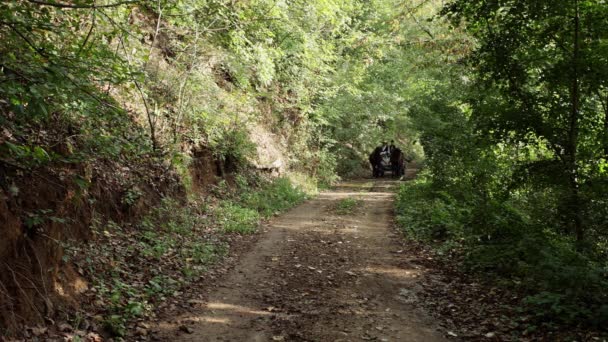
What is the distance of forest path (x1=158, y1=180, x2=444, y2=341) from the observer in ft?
18.0

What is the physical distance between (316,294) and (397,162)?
19.0 meters

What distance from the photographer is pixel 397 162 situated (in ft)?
82.0

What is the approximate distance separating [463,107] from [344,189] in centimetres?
1023

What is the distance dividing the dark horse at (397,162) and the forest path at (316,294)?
13.9 m

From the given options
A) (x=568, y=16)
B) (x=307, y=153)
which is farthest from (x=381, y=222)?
(x=307, y=153)

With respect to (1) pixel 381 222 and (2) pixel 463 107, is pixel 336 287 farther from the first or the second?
(2) pixel 463 107

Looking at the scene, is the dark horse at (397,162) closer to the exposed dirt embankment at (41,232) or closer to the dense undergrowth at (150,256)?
the dense undergrowth at (150,256)

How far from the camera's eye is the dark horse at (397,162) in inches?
975

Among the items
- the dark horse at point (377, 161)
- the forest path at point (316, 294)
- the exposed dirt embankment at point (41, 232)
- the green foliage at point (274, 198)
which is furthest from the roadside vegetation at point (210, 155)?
the dark horse at point (377, 161)

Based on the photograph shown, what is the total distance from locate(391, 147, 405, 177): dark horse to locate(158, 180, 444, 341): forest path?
1387 cm

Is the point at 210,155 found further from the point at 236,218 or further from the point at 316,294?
the point at 316,294

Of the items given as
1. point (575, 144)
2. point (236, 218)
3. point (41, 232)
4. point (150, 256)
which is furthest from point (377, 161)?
point (41, 232)

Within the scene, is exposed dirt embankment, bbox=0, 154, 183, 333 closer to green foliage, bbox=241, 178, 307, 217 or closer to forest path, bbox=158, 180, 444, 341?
forest path, bbox=158, 180, 444, 341

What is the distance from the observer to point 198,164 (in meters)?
12.6
